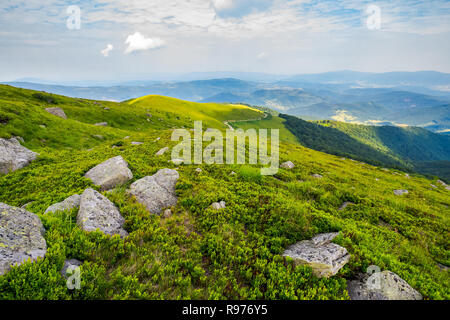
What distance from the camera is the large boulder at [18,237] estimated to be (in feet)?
16.0

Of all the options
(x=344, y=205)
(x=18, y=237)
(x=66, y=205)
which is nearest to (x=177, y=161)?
(x=66, y=205)

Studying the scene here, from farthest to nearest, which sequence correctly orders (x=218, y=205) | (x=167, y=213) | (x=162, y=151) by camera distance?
(x=162, y=151)
(x=218, y=205)
(x=167, y=213)

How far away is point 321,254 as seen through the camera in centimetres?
684

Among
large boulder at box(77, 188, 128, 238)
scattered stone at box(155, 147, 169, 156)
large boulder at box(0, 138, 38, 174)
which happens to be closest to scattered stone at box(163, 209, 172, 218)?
large boulder at box(77, 188, 128, 238)

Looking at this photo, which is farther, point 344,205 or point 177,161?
point 177,161

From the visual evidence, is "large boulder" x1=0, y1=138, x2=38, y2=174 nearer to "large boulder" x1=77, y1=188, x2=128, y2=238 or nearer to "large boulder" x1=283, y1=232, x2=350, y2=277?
"large boulder" x1=77, y1=188, x2=128, y2=238

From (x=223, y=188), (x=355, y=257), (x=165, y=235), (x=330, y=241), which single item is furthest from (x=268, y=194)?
(x=165, y=235)

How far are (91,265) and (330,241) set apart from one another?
318 inches

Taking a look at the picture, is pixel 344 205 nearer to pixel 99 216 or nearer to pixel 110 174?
pixel 99 216

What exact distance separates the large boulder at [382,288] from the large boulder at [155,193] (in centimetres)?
801

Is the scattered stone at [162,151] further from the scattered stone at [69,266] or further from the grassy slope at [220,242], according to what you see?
the scattered stone at [69,266]

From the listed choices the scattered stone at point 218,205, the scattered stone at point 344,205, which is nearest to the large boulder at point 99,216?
the scattered stone at point 218,205

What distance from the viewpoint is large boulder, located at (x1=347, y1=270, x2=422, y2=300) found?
18.9 feet

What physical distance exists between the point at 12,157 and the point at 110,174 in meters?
10.3
